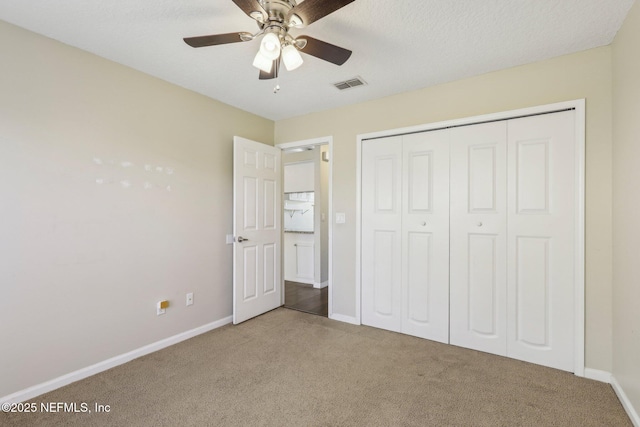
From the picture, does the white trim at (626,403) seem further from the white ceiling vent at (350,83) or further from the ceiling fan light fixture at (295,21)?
the white ceiling vent at (350,83)

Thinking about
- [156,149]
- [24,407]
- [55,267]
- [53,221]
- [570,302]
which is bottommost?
[24,407]

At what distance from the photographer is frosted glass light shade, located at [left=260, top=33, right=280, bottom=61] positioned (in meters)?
1.58

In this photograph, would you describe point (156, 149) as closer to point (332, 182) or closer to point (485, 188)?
point (332, 182)

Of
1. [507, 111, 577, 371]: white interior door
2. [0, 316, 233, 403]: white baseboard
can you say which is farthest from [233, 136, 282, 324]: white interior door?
[507, 111, 577, 371]: white interior door

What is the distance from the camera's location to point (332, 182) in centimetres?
352

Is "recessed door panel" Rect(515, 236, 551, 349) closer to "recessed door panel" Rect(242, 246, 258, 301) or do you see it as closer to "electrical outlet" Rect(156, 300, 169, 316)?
"recessed door panel" Rect(242, 246, 258, 301)

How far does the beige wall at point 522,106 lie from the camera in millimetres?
2219

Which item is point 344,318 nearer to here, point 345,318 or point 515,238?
point 345,318

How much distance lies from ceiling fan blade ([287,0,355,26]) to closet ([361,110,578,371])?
1.81 m

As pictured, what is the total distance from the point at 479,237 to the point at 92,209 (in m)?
3.17

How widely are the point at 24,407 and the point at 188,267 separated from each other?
141 centimetres

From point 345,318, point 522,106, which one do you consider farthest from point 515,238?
point 345,318

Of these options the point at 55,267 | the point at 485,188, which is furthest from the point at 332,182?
the point at 55,267

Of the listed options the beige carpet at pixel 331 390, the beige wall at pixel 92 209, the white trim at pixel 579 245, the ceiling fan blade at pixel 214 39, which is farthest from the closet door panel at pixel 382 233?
the ceiling fan blade at pixel 214 39
